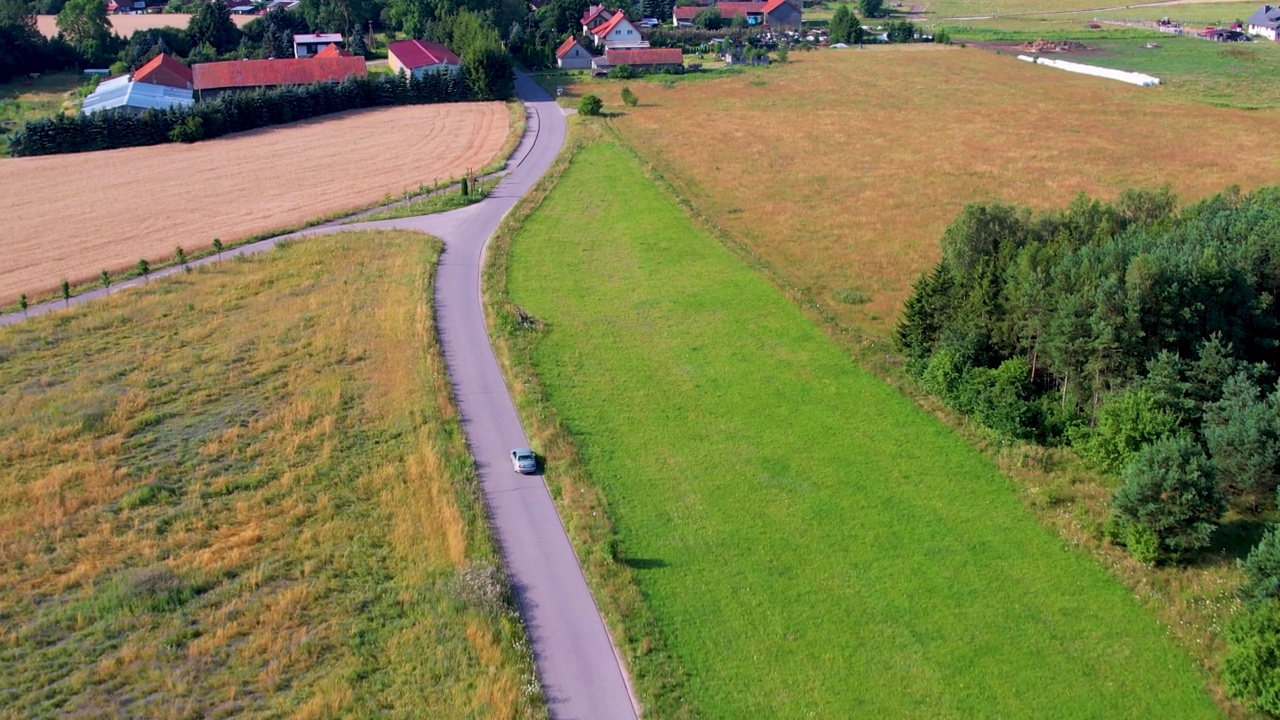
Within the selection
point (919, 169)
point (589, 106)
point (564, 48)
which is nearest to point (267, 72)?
point (589, 106)

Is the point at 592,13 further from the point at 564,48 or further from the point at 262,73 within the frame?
the point at 262,73

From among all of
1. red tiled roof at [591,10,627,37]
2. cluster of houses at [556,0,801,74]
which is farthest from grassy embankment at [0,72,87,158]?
red tiled roof at [591,10,627,37]

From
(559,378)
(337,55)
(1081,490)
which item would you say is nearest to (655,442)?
(559,378)

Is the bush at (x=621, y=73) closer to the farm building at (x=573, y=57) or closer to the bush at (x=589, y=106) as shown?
the farm building at (x=573, y=57)

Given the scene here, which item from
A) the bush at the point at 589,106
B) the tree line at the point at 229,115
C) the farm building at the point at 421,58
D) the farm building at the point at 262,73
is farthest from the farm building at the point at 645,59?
the farm building at the point at 262,73

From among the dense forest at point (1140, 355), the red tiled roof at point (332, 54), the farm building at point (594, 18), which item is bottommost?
the dense forest at point (1140, 355)
